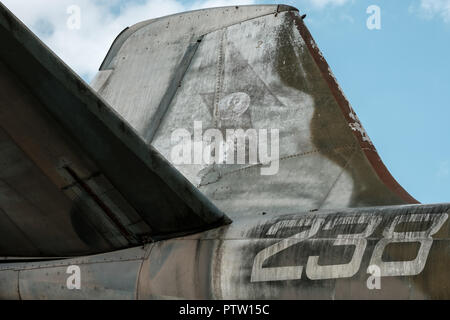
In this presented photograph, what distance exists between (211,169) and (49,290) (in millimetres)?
1759

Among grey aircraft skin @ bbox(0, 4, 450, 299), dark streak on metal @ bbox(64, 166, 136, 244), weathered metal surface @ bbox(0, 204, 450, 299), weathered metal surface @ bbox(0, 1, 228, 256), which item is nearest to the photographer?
weathered metal surface @ bbox(0, 204, 450, 299)

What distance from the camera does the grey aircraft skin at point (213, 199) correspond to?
432 centimetres

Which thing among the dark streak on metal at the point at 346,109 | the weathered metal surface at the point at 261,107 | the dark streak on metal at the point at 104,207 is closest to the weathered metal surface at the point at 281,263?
the dark streak on metal at the point at 104,207

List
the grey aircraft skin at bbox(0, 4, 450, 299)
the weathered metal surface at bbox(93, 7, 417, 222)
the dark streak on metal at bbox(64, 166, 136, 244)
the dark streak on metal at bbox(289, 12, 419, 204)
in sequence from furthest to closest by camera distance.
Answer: the weathered metal surface at bbox(93, 7, 417, 222) → the dark streak on metal at bbox(289, 12, 419, 204) → the dark streak on metal at bbox(64, 166, 136, 244) → the grey aircraft skin at bbox(0, 4, 450, 299)

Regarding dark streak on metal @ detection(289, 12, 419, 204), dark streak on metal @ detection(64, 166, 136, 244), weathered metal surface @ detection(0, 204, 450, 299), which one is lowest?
weathered metal surface @ detection(0, 204, 450, 299)

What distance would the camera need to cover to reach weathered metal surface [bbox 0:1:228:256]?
14.9 ft

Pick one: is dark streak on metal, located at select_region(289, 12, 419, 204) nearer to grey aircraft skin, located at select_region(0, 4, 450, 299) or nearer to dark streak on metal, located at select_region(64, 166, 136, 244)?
grey aircraft skin, located at select_region(0, 4, 450, 299)

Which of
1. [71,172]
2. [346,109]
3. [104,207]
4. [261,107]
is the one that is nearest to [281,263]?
[104,207]

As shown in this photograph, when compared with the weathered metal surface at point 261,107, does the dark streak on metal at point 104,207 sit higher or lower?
lower

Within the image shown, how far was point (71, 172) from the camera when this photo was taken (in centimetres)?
492

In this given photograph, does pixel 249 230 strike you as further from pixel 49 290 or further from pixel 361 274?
pixel 49 290

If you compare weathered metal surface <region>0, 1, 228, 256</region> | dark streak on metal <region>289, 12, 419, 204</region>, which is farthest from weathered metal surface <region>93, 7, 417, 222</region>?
weathered metal surface <region>0, 1, 228, 256</region>

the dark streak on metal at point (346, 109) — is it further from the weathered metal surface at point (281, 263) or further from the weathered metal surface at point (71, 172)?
the weathered metal surface at point (71, 172)
